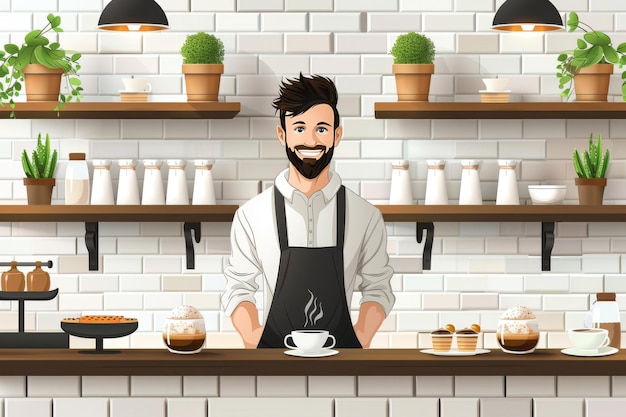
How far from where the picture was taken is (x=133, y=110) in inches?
168

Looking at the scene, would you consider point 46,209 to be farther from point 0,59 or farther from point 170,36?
point 170,36

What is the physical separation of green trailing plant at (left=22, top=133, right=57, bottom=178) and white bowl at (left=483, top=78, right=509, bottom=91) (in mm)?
1922

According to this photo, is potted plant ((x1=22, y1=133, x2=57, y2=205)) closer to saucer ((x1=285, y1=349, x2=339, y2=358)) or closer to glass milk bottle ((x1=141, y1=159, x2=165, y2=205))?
glass milk bottle ((x1=141, y1=159, x2=165, y2=205))

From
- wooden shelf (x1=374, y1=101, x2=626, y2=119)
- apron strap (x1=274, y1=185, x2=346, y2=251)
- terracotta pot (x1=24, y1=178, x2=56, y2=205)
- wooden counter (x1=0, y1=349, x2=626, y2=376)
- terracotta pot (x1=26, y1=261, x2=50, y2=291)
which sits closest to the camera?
wooden counter (x1=0, y1=349, x2=626, y2=376)

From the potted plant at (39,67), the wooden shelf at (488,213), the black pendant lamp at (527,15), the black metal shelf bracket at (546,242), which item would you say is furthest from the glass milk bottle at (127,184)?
the black metal shelf bracket at (546,242)

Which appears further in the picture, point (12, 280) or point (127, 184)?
point (127, 184)

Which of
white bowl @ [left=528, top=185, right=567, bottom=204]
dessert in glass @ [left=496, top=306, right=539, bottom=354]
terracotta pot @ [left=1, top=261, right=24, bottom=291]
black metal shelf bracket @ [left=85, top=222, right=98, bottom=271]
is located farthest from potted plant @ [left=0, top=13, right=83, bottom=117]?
dessert in glass @ [left=496, top=306, right=539, bottom=354]

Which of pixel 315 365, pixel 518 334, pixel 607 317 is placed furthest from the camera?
pixel 607 317

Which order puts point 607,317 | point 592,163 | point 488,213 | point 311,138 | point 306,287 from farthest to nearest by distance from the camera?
1. point 592,163
2. point 488,213
3. point 306,287
4. point 311,138
5. point 607,317

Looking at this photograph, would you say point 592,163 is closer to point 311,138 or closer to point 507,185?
point 507,185

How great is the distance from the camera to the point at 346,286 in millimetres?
3543

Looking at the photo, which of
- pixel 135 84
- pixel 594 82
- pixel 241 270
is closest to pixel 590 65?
pixel 594 82

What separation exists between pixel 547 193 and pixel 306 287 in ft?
4.48

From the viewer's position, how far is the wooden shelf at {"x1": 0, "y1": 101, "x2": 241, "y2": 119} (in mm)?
4266
